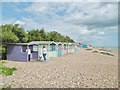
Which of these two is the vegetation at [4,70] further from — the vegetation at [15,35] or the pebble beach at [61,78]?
the vegetation at [15,35]

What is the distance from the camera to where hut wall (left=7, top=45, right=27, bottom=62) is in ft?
54.1

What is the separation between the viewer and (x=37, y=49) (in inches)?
679

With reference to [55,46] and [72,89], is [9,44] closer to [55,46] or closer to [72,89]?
[55,46]

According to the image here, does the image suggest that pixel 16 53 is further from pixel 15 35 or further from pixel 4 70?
pixel 4 70

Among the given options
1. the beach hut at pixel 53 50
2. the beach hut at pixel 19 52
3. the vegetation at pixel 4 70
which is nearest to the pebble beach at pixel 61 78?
the vegetation at pixel 4 70

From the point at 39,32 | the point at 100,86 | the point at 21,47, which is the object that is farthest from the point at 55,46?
the point at 100,86

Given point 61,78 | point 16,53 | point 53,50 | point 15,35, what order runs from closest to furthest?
point 61,78
point 16,53
point 15,35
point 53,50

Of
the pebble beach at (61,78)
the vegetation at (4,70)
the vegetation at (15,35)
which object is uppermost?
the vegetation at (15,35)

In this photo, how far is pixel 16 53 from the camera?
16.9 metres

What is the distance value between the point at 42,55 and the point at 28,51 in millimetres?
1727

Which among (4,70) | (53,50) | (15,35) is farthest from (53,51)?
(4,70)

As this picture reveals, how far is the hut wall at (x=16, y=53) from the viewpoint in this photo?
54.1ft

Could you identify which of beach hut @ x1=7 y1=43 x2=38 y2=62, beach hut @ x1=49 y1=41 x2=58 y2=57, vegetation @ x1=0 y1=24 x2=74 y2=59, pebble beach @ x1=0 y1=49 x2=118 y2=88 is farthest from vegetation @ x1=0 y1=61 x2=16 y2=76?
beach hut @ x1=49 y1=41 x2=58 y2=57

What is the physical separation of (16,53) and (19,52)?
0.42 m
